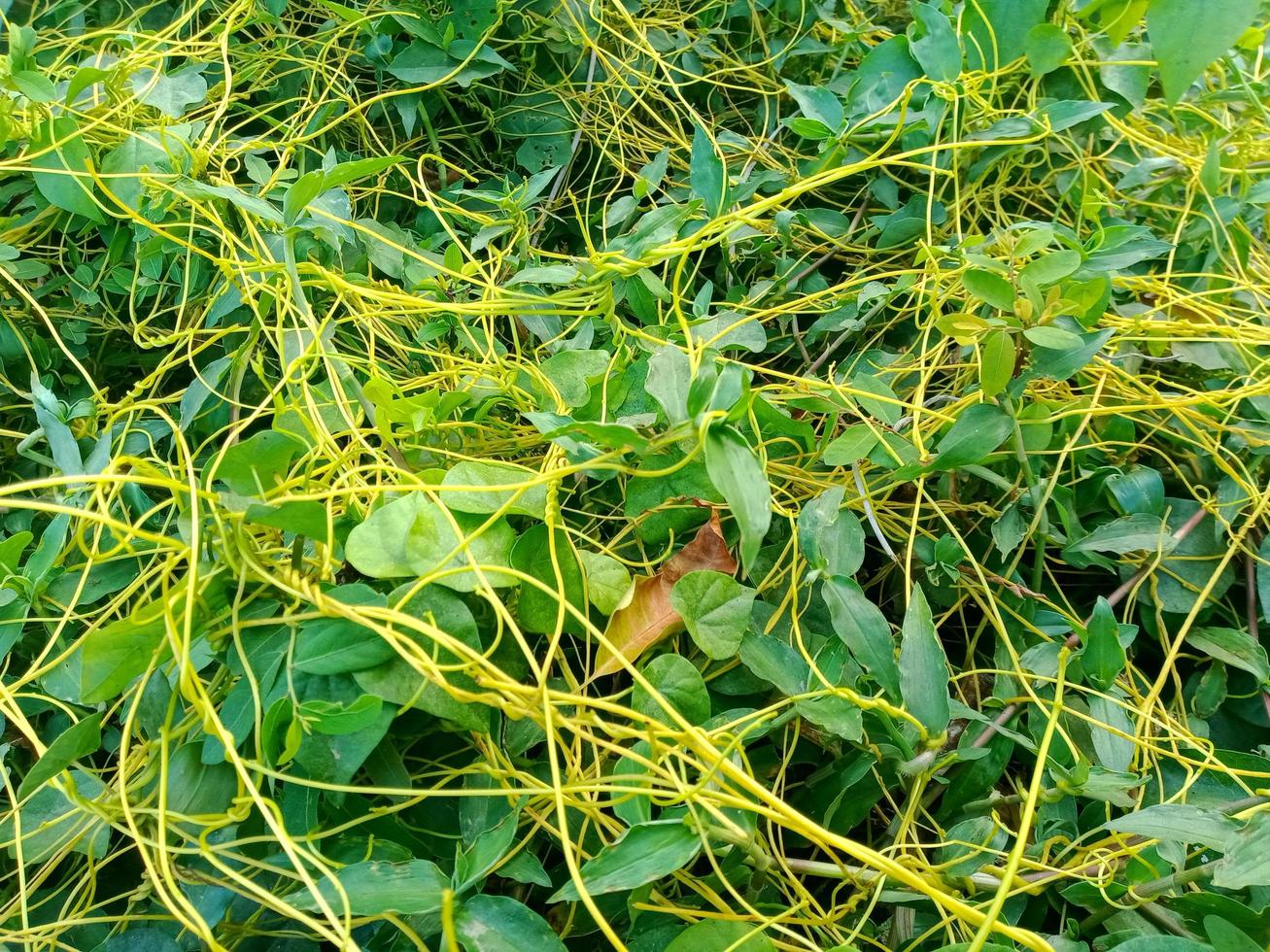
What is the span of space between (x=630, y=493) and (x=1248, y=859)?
0.49 metres

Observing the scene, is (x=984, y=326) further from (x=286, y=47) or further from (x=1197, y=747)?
(x=286, y=47)

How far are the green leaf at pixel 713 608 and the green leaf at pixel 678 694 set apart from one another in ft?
0.12

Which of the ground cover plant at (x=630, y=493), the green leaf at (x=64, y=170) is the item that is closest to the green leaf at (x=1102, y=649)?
the ground cover plant at (x=630, y=493)

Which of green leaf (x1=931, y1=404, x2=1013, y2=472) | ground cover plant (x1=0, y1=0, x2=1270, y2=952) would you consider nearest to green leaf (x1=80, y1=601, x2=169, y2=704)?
ground cover plant (x1=0, y1=0, x2=1270, y2=952)

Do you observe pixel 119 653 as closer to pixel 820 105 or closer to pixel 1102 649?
pixel 1102 649

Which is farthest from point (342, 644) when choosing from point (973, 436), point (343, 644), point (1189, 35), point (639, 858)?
point (1189, 35)

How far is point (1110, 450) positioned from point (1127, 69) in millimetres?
492

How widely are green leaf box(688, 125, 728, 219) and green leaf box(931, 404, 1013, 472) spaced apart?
0.37 meters

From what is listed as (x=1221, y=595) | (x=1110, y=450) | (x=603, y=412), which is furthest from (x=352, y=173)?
(x=1221, y=595)

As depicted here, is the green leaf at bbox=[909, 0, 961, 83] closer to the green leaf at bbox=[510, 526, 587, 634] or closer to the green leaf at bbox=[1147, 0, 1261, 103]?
the green leaf at bbox=[1147, 0, 1261, 103]

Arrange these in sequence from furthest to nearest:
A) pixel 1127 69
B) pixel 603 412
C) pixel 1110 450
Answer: pixel 1127 69 < pixel 1110 450 < pixel 603 412

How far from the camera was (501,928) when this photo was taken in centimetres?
55

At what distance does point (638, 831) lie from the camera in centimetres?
56

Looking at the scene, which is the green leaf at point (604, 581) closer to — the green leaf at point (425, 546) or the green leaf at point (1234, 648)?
the green leaf at point (425, 546)
